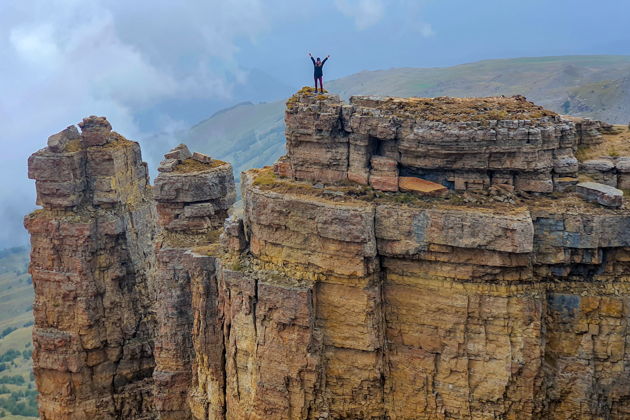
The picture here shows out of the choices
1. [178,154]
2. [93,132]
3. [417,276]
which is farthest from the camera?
[93,132]

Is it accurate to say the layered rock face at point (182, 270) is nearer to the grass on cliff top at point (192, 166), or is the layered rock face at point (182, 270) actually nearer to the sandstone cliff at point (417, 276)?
the grass on cliff top at point (192, 166)

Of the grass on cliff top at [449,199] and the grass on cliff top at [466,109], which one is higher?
the grass on cliff top at [466,109]

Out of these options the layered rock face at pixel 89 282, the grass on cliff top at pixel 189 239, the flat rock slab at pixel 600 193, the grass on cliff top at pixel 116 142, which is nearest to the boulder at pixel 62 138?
the layered rock face at pixel 89 282

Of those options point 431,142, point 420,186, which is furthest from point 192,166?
point 431,142

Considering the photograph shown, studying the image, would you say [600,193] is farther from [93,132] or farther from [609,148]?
[93,132]

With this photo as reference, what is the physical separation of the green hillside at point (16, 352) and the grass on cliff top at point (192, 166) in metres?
70.4

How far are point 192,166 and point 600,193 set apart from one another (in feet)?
87.2

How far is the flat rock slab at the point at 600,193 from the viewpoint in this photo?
104 ft

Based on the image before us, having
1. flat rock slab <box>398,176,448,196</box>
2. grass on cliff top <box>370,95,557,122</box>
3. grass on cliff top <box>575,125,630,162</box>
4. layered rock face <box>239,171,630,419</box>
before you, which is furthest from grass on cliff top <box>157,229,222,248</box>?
grass on cliff top <box>575,125,630,162</box>

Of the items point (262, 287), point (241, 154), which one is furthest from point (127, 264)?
point (241, 154)

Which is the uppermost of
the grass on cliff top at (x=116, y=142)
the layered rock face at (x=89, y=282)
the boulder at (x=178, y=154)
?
the grass on cliff top at (x=116, y=142)

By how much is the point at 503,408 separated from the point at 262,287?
12.8m

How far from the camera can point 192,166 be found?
160ft

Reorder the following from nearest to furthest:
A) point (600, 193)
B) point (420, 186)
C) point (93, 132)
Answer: point (600, 193)
point (420, 186)
point (93, 132)
